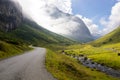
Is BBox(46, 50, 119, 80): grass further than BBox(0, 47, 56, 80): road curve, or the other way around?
BBox(46, 50, 119, 80): grass

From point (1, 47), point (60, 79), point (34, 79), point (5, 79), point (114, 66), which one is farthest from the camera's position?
point (114, 66)

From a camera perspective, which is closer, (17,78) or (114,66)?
(17,78)

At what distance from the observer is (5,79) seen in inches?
1116

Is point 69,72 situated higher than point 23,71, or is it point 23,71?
point 23,71

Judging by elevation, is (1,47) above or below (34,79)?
above

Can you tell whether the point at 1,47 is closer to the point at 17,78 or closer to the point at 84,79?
the point at 84,79

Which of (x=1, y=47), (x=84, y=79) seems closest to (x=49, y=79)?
(x=84, y=79)

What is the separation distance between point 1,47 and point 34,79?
54.2 meters

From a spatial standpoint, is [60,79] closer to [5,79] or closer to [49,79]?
[49,79]

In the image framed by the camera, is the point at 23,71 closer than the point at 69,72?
Yes

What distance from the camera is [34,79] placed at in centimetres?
3023

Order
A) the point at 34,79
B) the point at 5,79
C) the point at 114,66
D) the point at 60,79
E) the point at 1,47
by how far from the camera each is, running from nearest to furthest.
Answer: the point at 5,79 → the point at 34,79 → the point at 60,79 → the point at 1,47 → the point at 114,66

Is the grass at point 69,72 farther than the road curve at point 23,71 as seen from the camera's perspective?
Yes

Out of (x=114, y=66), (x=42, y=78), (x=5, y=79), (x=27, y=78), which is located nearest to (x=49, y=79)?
(x=42, y=78)
